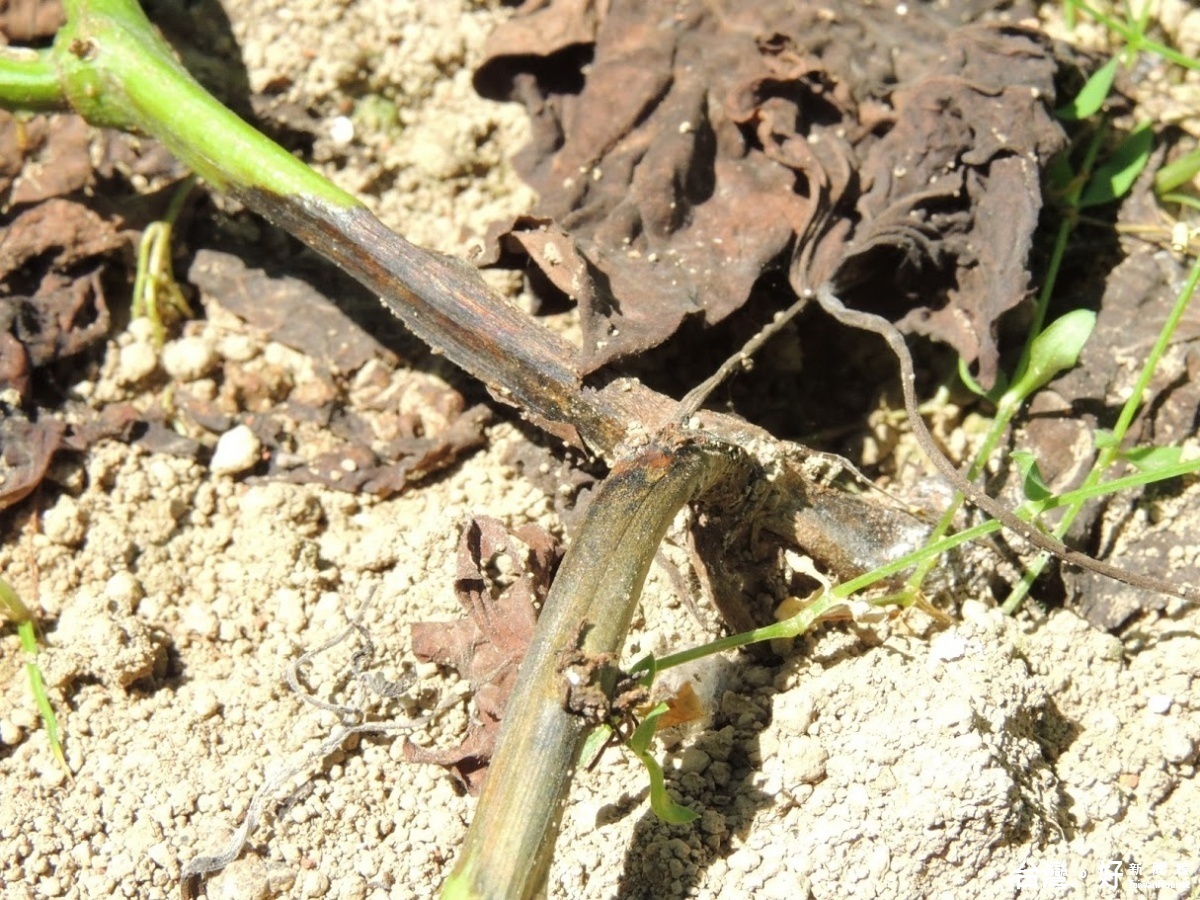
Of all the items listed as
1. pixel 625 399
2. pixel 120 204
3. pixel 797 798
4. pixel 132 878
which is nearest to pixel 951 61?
pixel 625 399

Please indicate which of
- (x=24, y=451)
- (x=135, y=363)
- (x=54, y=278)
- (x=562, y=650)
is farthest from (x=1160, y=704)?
(x=54, y=278)

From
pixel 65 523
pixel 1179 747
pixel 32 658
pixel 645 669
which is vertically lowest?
pixel 1179 747

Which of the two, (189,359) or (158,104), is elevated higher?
(158,104)

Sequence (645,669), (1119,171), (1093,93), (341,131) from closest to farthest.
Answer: (645,669) → (1093,93) → (1119,171) → (341,131)

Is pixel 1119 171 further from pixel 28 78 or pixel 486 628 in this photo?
pixel 28 78

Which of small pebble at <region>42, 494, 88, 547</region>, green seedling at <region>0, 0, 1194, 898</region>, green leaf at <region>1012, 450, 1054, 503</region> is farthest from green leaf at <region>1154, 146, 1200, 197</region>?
small pebble at <region>42, 494, 88, 547</region>

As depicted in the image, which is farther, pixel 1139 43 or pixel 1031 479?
pixel 1139 43

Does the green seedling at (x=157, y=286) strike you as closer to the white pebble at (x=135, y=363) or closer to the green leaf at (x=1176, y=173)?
the white pebble at (x=135, y=363)
